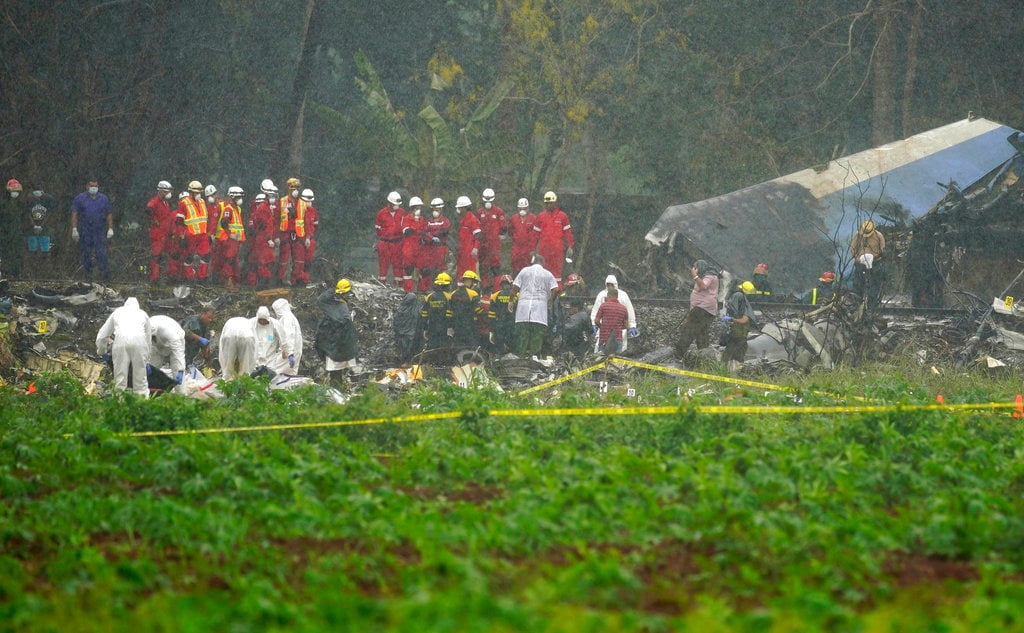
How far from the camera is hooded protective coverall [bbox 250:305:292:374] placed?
1633 centimetres

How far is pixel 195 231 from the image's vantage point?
20828 millimetres

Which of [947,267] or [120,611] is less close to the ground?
[947,267]

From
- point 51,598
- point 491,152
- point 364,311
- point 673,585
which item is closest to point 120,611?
point 51,598

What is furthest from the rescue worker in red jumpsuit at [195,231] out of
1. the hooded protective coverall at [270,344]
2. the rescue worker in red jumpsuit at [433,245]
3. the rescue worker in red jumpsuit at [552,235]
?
the rescue worker in red jumpsuit at [552,235]

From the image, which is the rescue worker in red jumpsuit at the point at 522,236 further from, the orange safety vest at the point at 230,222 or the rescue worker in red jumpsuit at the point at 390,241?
the orange safety vest at the point at 230,222

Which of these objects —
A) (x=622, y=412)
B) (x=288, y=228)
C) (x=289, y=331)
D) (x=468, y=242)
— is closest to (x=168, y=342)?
(x=289, y=331)

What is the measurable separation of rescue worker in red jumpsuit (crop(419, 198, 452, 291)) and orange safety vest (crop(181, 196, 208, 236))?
→ 371cm

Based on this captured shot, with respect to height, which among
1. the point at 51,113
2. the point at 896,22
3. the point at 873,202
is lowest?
the point at 873,202

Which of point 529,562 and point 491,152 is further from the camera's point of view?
point 491,152

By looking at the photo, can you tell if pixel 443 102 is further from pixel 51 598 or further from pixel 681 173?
pixel 51 598

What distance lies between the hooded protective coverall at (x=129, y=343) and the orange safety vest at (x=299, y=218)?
659 centimetres

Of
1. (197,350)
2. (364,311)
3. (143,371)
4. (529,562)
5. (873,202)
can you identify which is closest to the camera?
(529,562)

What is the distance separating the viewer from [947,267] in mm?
22547

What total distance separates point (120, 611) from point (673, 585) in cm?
268
